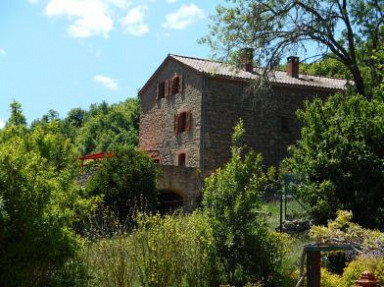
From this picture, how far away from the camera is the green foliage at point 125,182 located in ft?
56.0

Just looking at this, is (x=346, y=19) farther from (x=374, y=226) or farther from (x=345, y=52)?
(x=374, y=226)

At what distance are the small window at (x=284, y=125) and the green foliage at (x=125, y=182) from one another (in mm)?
9676

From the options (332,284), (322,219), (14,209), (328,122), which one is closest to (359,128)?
(328,122)

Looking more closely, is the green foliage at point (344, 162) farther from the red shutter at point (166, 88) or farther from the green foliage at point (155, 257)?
the red shutter at point (166, 88)

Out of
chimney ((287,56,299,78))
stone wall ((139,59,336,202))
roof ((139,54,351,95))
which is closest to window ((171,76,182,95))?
stone wall ((139,59,336,202))

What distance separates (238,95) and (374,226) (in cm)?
1435

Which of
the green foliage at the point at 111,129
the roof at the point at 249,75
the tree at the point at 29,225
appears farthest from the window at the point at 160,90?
the tree at the point at 29,225

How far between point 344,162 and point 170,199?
10591 millimetres

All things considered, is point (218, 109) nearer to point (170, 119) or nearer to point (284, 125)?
point (170, 119)

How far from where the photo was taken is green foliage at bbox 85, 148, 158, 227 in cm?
1706

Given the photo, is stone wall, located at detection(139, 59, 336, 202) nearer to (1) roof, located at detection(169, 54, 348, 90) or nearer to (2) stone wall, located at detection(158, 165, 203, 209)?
(1) roof, located at detection(169, 54, 348, 90)

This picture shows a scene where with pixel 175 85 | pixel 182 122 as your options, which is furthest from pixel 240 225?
pixel 175 85

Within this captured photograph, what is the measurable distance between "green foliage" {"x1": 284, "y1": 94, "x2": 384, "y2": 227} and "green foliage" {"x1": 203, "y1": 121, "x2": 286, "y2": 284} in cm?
300

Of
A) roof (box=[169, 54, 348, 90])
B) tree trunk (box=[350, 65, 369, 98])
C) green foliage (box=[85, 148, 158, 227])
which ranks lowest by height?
green foliage (box=[85, 148, 158, 227])
